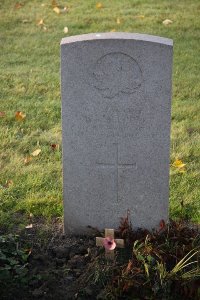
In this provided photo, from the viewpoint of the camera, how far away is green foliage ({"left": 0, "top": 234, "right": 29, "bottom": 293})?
144 inches

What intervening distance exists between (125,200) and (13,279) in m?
0.92

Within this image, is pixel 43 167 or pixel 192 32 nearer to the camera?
pixel 43 167

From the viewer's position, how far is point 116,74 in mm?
3900

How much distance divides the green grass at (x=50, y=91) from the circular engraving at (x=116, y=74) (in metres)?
1.15

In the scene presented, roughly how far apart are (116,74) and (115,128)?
34cm

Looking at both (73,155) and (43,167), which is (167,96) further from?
(43,167)

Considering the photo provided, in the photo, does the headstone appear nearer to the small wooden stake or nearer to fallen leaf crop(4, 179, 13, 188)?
the small wooden stake

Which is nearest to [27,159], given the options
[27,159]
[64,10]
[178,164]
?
[27,159]

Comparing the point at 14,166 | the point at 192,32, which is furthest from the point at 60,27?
the point at 14,166

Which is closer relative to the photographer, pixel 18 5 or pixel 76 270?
pixel 76 270

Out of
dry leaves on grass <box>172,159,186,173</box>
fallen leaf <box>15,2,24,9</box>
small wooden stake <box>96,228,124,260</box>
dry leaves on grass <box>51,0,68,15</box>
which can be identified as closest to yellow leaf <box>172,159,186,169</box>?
dry leaves on grass <box>172,159,186,173</box>

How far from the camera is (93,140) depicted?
13.3 feet

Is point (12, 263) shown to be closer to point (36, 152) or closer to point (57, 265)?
point (57, 265)

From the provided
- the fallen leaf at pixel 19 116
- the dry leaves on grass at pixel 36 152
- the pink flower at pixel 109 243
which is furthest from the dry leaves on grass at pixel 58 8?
the pink flower at pixel 109 243
